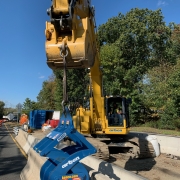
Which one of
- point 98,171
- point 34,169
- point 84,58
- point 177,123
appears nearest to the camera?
point 84,58

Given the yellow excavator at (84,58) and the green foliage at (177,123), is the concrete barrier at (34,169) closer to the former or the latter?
the yellow excavator at (84,58)

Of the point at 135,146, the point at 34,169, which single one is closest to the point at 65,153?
the point at 34,169

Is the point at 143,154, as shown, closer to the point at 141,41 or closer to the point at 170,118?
the point at 170,118

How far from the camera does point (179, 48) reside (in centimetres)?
4297

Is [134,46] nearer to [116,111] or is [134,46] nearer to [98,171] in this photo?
[116,111]

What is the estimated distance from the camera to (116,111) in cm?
1180

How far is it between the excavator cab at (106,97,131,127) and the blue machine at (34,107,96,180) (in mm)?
6544

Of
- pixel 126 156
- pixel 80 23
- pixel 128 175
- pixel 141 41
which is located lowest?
pixel 126 156

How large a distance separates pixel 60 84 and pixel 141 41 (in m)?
16.7

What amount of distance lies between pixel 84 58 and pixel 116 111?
694cm

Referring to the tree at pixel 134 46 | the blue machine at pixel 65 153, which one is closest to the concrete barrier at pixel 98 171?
the blue machine at pixel 65 153

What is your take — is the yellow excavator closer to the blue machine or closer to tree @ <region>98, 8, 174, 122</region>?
the blue machine

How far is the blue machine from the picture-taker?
4359 millimetres

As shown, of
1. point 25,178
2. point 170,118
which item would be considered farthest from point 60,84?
point 25,178
